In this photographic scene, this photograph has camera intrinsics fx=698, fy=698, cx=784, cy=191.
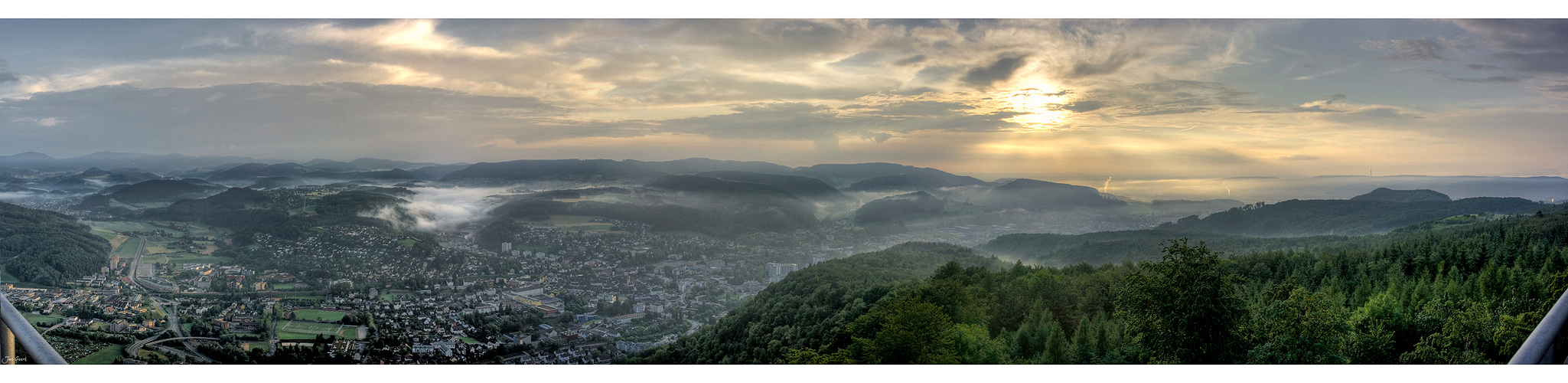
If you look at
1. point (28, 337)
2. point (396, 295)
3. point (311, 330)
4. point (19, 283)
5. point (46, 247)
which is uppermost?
point (28, 337)

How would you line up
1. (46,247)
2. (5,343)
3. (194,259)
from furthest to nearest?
1. (194,259)
2. (46,247)
3. (5,343)

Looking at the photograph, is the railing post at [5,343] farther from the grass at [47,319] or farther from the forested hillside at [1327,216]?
the forested hillside at [1327,216]

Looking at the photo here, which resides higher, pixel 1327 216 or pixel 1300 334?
pixel 1327 216

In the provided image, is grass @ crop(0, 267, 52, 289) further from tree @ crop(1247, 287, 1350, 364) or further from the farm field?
tree @ crop(1247, 287, 1350, 364)

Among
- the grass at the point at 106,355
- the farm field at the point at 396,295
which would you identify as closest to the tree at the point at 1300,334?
the grass at the point at 106,355

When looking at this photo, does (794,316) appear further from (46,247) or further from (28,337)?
(46,247)

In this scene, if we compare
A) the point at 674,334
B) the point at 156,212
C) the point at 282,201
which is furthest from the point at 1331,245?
the point at 156,212

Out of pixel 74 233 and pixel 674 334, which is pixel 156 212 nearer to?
pixel 74 233

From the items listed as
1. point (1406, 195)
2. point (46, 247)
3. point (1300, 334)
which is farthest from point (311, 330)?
point (1406, 195)
